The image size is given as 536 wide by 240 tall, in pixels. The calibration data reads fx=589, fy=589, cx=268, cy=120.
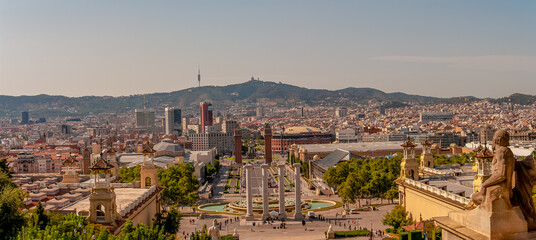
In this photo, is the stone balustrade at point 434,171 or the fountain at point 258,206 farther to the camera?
the fountain at point 258,206

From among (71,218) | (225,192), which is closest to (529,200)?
(71,218)

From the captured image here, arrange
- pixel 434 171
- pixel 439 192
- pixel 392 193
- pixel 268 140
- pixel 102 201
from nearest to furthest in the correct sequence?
pixel 102 201 < pixel 439 192 < pixel 434 171 < pixel 392 193 < pixel 268 140

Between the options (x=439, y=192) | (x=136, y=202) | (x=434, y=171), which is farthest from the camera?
(x=434, y=171)

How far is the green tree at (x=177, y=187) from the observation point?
57.8m

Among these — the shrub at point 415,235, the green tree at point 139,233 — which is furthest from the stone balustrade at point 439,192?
the green tree at point 139,233

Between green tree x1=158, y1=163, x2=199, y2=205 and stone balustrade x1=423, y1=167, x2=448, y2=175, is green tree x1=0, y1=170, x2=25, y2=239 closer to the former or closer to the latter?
green tree x1=158, y1=163, x2=199, y2=205

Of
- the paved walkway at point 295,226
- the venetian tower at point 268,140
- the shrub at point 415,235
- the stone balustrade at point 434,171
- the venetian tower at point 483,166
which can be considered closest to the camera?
the venetian tower at point 483,166

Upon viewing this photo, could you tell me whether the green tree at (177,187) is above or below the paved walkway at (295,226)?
above

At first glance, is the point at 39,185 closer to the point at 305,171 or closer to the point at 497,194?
the point at 497,194

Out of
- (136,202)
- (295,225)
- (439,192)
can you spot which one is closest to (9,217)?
(136,202)

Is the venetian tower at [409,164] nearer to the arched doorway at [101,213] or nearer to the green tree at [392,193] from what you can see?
the green tree at [392,193]

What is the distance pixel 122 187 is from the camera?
4362 cm

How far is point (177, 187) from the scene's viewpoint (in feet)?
194

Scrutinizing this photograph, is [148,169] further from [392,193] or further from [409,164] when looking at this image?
[392,193]
